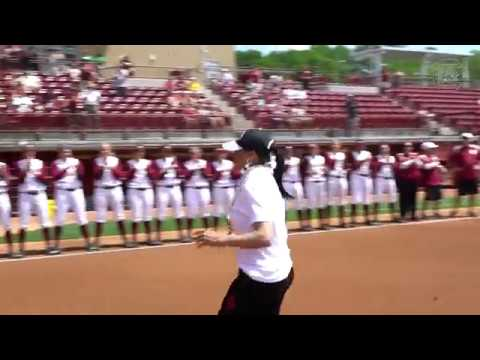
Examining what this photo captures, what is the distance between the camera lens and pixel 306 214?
13.1 metres

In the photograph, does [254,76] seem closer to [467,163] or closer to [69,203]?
[467,163]

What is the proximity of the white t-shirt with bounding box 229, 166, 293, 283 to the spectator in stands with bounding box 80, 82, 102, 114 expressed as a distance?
13.4 m

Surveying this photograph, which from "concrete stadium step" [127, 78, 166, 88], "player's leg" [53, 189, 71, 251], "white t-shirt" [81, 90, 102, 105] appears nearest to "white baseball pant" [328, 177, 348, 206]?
"player's leg" [53, 189, 71, 251]

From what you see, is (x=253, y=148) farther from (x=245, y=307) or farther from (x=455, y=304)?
(x=455, y=304)

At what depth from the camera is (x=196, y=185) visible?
1135 cm

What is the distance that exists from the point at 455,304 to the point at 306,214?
6.76 metres

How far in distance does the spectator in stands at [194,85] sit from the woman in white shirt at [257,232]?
16.7m

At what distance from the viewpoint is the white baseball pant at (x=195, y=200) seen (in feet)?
37.2

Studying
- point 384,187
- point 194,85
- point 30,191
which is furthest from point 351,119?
point 30,191

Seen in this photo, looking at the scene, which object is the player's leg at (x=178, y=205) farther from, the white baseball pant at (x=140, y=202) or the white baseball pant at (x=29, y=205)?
the white baseball pant at (x=29, y=205)

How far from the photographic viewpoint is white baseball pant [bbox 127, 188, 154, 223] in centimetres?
1070

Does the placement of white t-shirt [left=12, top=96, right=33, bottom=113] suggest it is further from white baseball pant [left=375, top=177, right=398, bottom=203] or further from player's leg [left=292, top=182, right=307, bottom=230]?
white baseball pant [left=375, top=177, right=398, bottom=203]

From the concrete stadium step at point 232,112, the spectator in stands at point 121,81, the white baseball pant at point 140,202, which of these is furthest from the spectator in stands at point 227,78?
the white baseball pant at point 140,202

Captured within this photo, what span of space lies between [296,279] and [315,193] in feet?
16.9
